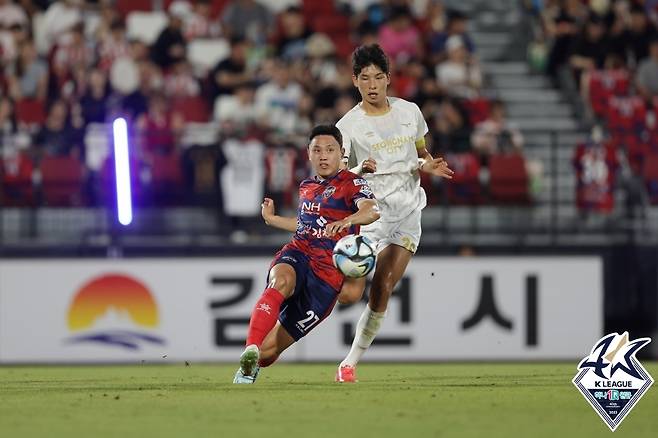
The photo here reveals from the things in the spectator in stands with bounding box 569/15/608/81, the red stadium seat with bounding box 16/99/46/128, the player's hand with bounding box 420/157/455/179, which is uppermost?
the spectator in stands with bounding box 569/15/608/81

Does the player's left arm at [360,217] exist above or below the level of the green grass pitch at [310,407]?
above

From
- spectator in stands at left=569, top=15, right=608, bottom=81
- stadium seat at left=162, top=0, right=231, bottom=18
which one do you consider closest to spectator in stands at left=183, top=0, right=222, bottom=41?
stadium seat at left=162, top=0, right=231, bottom=18

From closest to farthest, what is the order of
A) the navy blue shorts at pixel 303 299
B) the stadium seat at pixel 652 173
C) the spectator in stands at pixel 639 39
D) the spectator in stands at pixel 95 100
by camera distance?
the navy blue shorts at pixel 303 299 → the stadium seat at pixel 652 173 → the spectator in stands at pixel 95 100 → the spectator in stands at pixel 639 39

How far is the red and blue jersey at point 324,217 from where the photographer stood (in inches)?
391

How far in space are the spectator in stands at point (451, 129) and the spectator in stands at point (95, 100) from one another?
404 centimetres

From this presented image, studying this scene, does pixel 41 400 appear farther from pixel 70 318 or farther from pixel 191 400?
pixel 70 318

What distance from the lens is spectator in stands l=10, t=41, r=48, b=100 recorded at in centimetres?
1825

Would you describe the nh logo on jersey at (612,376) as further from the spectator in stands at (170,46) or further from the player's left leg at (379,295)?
the spectator in stands at (170,46)

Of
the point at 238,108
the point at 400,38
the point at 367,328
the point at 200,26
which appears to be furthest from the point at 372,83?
the point at 200,26

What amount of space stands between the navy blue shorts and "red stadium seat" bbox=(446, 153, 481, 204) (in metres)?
6.31

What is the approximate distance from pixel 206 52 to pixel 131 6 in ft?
5.30

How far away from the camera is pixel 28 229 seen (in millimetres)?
15906

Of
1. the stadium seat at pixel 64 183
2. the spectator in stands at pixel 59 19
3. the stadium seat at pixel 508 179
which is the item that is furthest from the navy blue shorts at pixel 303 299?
the spectator in stands at pixel 59 19

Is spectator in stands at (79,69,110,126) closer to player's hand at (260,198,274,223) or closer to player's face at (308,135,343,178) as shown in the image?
player's face at (308,135,343,178)
